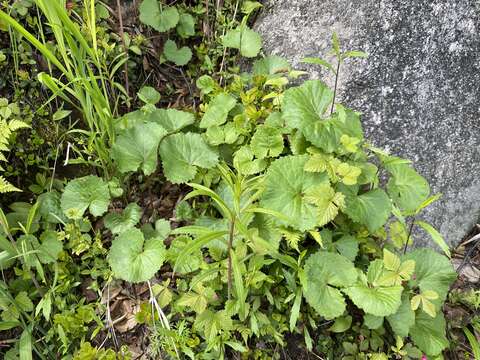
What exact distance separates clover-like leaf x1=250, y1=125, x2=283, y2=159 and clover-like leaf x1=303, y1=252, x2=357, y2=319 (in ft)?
1.58

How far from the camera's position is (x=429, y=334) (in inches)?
70.4

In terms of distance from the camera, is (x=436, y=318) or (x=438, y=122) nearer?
(x=436, y=318)

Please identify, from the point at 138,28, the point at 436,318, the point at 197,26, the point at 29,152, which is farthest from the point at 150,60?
the point at 436,318

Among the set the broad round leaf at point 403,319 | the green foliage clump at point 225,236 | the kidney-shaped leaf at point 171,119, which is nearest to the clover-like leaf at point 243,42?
the green foliage clump at point 225,236

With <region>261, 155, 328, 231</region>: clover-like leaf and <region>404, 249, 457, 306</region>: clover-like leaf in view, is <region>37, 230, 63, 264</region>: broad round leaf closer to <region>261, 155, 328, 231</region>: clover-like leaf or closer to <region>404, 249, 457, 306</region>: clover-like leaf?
<region>261, 155, 328, 231</region>: clover-like leaf

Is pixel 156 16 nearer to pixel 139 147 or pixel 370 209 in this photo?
pixel 139 147

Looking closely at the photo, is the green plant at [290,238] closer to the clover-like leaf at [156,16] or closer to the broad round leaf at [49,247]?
the broad round leaf at [49,247]

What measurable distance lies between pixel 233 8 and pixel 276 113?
866 mm

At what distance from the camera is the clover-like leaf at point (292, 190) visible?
168 cm

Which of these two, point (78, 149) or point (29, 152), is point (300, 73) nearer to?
point (78, 149)

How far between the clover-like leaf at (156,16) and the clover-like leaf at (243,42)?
30cm

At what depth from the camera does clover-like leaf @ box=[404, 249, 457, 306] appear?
5.92 feet

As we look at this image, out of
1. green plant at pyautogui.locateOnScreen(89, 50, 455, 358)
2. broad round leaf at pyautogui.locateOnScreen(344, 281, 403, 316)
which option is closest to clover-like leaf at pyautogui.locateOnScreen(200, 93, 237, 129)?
green plant at pyautogui.locateOnScreen(89, 50, 455, 358)

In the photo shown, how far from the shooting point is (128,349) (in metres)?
1.78
